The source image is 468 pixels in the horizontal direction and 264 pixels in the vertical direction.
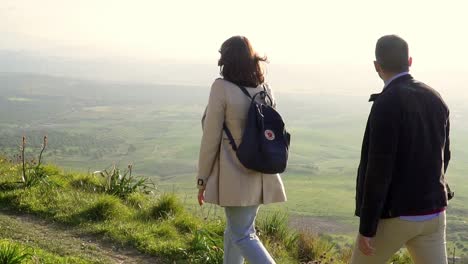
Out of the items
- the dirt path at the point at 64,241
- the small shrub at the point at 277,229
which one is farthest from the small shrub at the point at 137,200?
the small shrub at the point at 277,229

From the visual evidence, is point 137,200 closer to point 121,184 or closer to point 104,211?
point 121,184

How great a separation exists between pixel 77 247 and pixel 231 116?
114 inches

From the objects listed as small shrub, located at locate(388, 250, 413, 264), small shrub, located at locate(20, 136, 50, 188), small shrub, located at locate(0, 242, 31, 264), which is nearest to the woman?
small shrub, located at locate(0, 242, 31, 264)

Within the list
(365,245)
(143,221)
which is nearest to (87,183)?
(143,221)

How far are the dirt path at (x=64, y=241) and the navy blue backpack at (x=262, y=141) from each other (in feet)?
8.09

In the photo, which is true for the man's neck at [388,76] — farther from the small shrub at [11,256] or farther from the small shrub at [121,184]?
the small shrub at [121,184]

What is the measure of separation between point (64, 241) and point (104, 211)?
1000 mm

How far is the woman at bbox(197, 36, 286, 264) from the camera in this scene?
159 inches

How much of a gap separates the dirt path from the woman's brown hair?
2679mm

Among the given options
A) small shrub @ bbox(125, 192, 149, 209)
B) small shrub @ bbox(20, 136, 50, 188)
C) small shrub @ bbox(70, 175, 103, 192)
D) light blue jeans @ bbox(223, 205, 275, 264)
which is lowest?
small shrub @ bbox(125, 192, 149, 209)

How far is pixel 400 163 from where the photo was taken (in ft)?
11.0

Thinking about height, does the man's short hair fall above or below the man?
above

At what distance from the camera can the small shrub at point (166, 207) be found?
722cm

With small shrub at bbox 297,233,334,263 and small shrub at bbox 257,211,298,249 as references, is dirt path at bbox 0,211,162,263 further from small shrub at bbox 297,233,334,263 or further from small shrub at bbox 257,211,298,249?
small shrub at bbox 297,233,334,263
